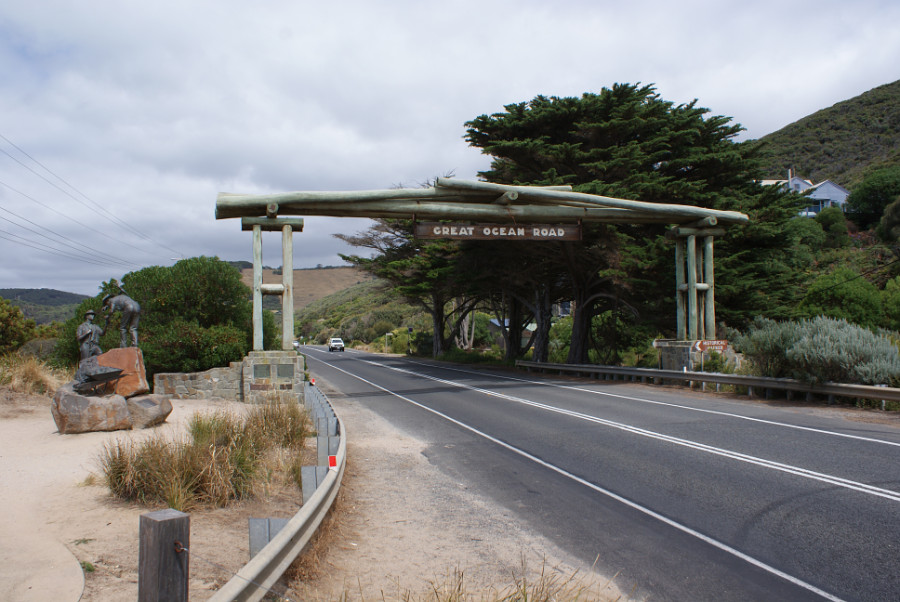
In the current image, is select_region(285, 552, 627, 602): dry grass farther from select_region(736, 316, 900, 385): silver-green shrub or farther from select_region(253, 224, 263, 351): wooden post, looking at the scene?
select_region(736, 316, 900, 385): silver-green shrub

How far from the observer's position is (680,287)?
2017 centimetres

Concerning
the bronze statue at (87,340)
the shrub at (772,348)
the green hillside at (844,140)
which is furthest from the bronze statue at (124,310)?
the green hillside at (844,140)

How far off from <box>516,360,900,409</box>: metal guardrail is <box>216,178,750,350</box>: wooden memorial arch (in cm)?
183

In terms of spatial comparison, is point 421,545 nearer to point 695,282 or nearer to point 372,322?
point 695,282

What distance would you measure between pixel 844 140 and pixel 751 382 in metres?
105

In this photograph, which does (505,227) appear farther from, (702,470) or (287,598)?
(287,598)

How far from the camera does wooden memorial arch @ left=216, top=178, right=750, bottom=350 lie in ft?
50.1

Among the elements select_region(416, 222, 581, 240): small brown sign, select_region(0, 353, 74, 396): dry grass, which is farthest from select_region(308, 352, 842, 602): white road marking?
select_region(0, 353, 74, 396): dry grass

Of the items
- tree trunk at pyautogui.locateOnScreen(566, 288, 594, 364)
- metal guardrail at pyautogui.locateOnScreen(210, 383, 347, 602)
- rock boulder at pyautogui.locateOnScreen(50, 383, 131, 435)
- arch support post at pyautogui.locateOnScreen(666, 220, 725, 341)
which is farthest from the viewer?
tree trunk at pyautogui.locateOnScreen(566, 288, 594, 364)

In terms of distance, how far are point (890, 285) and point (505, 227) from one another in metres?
15.6

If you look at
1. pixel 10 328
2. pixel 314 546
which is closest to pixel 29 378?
pixel 10 328

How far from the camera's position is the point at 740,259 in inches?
898

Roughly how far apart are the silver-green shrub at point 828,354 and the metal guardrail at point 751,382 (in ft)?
1.03

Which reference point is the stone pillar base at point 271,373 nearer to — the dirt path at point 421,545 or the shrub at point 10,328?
the dirt path at point 421,545
